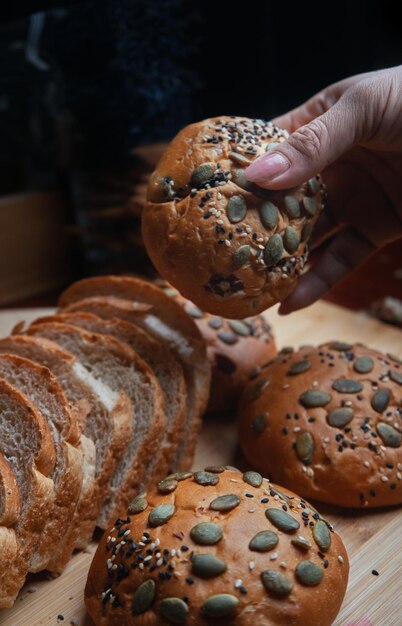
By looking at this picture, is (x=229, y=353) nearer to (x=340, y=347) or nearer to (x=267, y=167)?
(x=340, y=347)

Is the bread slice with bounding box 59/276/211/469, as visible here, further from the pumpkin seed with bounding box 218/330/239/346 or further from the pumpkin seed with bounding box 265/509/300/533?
the pumpkin seed with bounding box 265/509/300/533

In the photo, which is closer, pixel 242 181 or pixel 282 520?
pixel 282 520

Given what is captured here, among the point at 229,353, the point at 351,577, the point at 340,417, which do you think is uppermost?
the point at 340,417

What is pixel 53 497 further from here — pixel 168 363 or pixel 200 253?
pixel 200 253

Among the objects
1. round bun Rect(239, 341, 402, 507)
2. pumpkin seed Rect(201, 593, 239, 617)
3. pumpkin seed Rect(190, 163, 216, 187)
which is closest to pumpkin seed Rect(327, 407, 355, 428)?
round bun Rect(239, 341, 402, 507)

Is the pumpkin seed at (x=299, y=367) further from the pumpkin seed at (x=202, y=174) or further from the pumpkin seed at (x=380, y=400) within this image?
the pumpkin seed at (x=202, y=174)

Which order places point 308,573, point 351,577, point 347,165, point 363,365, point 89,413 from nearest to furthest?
point 308,573 < point 351,577 < point 89,413 < point 363,365 < point 347,165

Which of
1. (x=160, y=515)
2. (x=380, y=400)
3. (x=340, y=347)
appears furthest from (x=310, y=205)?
(x=160, y=515)
